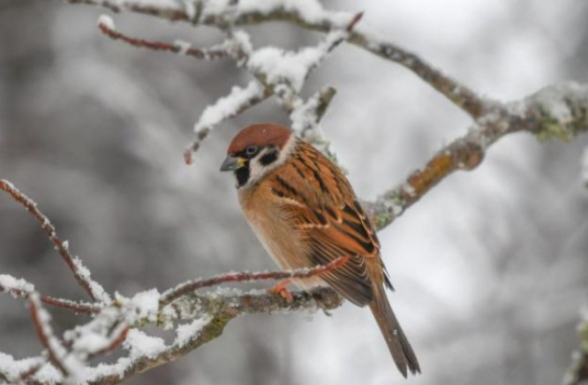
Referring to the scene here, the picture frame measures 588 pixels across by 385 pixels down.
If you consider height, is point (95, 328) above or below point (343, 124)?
below

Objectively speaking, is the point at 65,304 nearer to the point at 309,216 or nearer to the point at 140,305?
the point at 140,305

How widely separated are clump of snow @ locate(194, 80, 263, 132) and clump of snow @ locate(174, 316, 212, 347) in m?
0.83

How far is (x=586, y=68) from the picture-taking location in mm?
9992

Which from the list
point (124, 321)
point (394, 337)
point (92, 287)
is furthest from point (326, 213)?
point (124, 321)

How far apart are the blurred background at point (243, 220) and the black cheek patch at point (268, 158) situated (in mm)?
3422

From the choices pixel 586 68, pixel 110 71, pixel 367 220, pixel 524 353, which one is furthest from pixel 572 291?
pixel 110 71

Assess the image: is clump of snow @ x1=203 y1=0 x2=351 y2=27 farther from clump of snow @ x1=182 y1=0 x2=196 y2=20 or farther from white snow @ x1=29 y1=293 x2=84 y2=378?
white snow @ x1=29 y1=293 x2=84 y2=378

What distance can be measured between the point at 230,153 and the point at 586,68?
6457 millimetres

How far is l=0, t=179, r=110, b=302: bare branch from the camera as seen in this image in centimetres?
274

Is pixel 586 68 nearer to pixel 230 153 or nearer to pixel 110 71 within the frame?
pixel 110 71

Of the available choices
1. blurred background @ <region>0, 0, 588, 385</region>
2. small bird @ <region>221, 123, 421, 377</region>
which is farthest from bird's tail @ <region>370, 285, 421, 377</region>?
blurred background @ <region>0, 0, 588, 385</region>

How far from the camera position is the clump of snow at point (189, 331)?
321 cm

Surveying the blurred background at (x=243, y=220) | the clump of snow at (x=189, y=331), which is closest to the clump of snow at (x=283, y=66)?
the clump of snow at (x=189, y=331)

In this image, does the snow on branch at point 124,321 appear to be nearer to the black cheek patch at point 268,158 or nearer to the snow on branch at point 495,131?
the snow on branch at point 495,131
